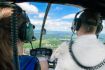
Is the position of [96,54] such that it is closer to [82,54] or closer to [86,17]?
[82,54]

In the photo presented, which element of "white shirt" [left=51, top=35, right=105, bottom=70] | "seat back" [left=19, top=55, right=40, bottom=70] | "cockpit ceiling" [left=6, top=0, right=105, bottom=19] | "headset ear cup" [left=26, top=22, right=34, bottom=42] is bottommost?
"white shirt" [left=51, top=35, right=105, bottom=70]

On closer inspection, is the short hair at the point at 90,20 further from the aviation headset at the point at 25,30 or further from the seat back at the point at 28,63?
the aviation headset at the point at 25,30

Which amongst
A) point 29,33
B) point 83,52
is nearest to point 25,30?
point 29,33

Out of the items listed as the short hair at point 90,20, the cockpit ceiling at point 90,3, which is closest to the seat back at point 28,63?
the short hair at point 90,20

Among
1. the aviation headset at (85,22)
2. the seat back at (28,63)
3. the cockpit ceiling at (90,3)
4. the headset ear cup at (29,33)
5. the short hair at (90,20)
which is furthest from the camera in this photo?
the cockpit ceiling at (90,3)

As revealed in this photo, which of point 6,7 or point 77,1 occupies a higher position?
point 6,7

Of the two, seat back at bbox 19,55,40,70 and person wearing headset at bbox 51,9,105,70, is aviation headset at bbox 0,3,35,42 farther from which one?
person wearing headset at bbox 51,9,105,70

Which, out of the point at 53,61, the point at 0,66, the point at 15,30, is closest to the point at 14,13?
the point at 15,30

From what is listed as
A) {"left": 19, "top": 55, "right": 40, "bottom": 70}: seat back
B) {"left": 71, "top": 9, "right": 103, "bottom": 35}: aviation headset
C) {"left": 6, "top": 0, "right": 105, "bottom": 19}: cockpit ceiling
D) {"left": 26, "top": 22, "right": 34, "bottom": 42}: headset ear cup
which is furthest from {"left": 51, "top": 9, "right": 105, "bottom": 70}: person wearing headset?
{"left": 26, "top": 22, "right": 34, "bottom": 42}: headset ear cup
